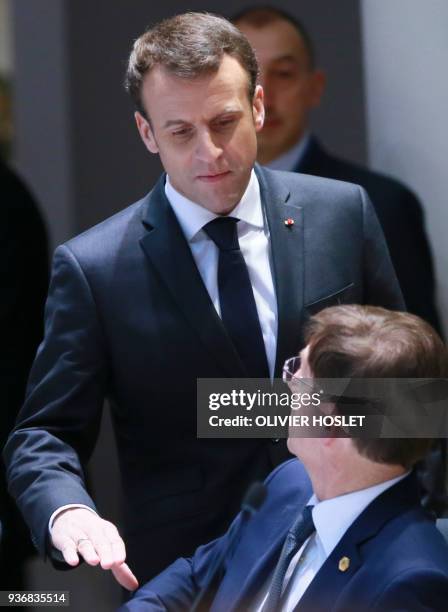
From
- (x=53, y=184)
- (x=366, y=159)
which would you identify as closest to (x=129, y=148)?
(x=53, y=184)

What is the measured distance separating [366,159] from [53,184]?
0.89 m

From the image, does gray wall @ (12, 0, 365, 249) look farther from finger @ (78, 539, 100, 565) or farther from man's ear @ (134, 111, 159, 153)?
finger @ (78, 539, 100, 565)

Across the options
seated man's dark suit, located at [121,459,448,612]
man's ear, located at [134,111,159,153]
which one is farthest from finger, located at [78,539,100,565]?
man's ear, located at [134,111,159,153]

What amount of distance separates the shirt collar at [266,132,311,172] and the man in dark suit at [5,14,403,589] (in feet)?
3.12

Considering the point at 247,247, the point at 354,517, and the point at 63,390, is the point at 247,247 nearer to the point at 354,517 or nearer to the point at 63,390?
the point at 63,390

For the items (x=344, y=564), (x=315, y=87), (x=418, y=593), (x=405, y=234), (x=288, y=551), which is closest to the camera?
(x=418, y=593)

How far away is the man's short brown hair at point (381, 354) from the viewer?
220 centimetres

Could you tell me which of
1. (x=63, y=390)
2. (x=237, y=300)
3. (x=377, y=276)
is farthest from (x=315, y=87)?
(x=63, y=390)

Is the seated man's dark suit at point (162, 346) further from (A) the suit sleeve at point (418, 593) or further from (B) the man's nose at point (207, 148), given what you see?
(A) the suit sleeve at point (418, 593)

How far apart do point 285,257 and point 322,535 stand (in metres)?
0.58

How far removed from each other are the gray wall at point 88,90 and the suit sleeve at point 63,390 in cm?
153

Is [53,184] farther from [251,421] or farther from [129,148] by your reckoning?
[251,421]

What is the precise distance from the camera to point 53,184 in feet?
13.7

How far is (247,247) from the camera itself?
2.64 m
